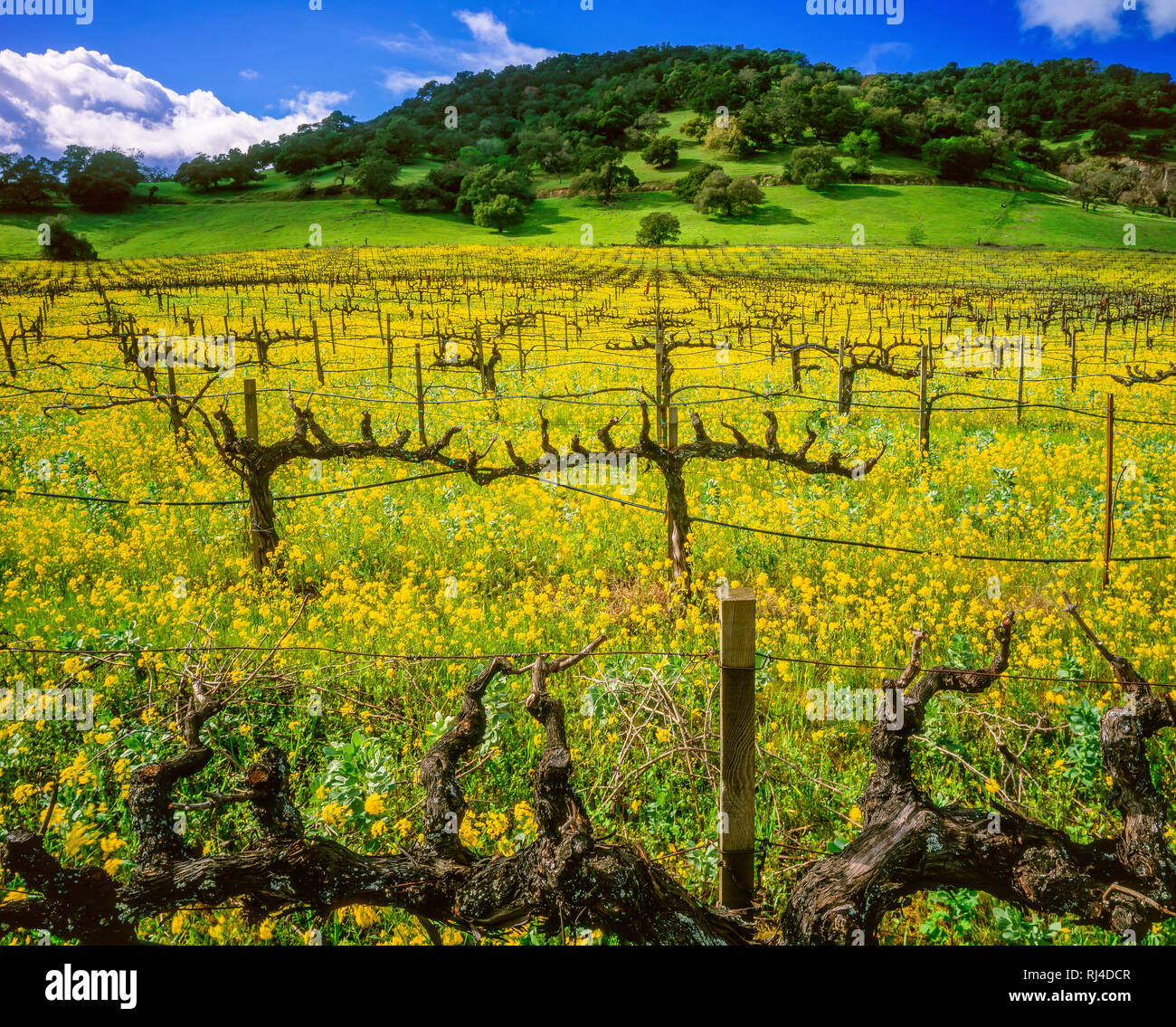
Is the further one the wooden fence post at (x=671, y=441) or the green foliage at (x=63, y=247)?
the green foliage at (x=63, y=247)

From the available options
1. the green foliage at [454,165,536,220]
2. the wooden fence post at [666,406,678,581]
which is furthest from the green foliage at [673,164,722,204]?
the wooden fence post at [666,406,678,581]

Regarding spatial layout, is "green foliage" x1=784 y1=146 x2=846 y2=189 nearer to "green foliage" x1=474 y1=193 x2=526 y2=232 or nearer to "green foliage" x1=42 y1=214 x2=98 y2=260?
"green foliage" x1=474 y1=193 x2=526 y2=232

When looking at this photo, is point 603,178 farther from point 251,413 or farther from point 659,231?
point 251,413

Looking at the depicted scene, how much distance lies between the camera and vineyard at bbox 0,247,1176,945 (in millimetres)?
2689

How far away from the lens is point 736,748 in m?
2.99

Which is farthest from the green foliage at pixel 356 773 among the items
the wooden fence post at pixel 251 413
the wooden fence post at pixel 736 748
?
the wooden fence post at pixel 251 413

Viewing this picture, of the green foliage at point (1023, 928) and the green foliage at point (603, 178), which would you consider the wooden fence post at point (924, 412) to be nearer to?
the green foliage at point (1023, 928)

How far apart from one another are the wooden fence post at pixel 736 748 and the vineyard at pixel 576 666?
2.1 inches

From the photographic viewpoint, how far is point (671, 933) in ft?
8.57

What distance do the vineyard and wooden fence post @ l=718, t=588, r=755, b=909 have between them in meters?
0.05

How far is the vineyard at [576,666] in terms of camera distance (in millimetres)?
2689

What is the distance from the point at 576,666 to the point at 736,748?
7.95 feet
